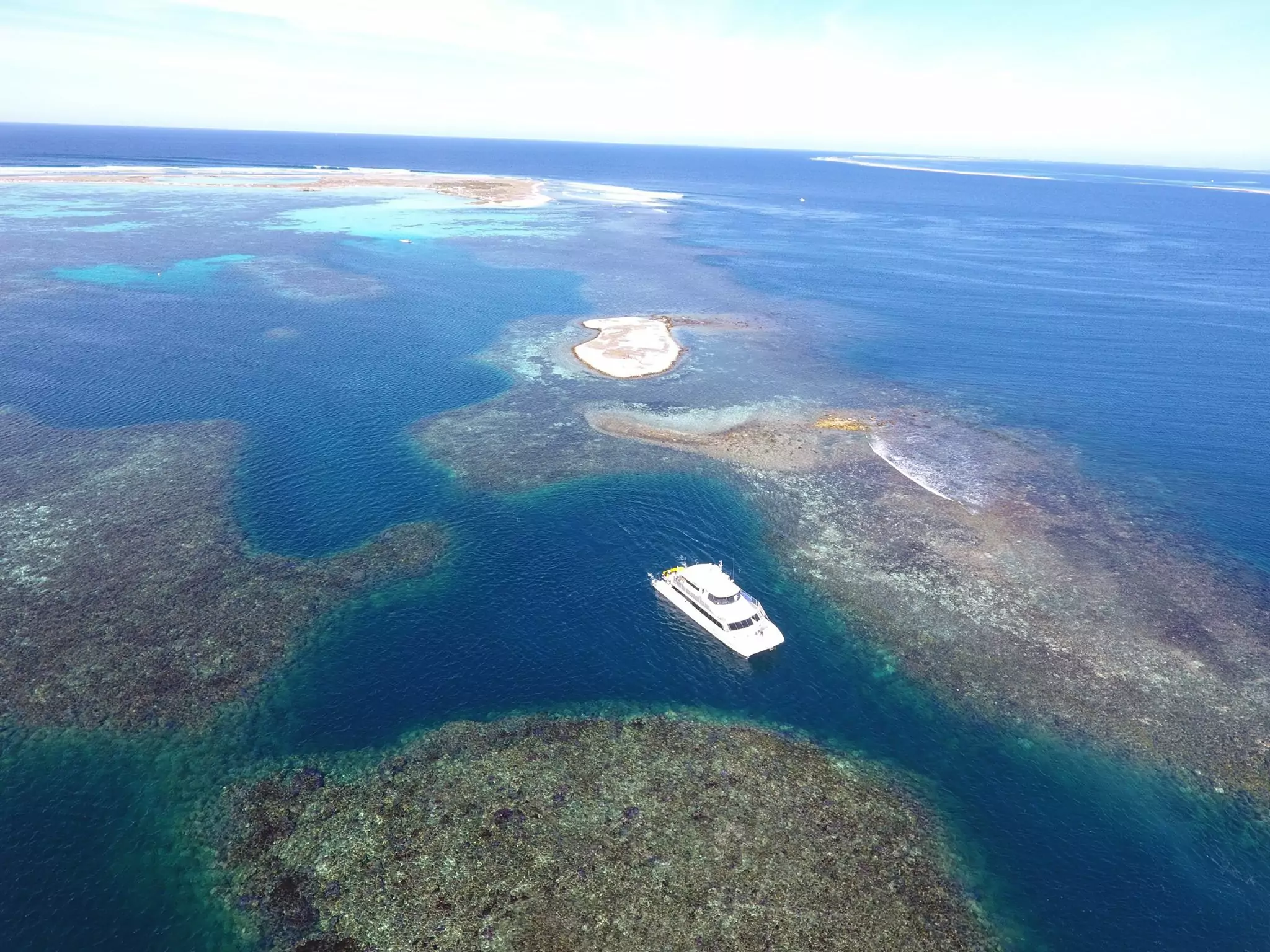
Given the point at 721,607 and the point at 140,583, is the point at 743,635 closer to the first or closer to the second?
the point at 721,607

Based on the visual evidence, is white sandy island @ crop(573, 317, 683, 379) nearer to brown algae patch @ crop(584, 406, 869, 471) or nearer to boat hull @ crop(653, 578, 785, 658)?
brown algae patch @ crop(584, 406, 869, 471)

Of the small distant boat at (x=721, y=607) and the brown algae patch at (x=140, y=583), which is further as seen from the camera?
the small distant boat at (x=721, y=607)

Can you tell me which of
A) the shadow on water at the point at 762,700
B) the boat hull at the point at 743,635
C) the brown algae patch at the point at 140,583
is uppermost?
the brown algae patch at the point at 140,583

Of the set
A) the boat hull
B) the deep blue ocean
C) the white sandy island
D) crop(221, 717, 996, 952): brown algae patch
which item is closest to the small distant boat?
the boat hull

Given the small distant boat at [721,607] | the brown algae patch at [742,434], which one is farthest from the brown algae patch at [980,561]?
the small distant boat at [721,607]

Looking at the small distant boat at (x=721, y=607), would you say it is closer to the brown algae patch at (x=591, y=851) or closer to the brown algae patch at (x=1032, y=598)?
the brown algae patch at (x=1032, y=598)

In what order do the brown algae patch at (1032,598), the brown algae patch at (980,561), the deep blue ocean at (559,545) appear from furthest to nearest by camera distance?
the brown algae patch at (980,561), the brown algae patch at (1032,598), the deep blue ocean at (559,545)
